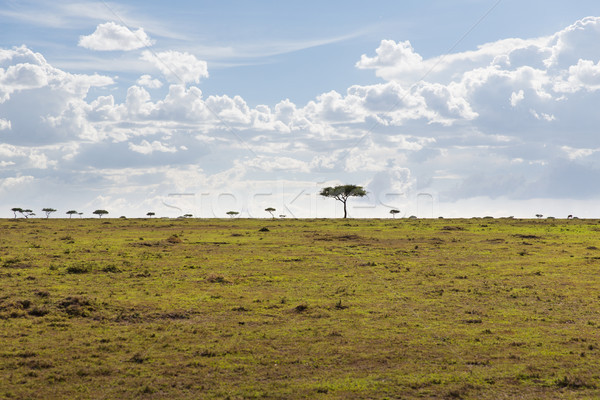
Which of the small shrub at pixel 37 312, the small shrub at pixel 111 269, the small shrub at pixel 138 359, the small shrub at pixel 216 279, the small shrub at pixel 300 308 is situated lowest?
the small shrub at pixel 138 359

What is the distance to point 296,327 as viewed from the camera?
18422 millimetres

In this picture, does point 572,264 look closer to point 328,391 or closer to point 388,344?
point 388,344

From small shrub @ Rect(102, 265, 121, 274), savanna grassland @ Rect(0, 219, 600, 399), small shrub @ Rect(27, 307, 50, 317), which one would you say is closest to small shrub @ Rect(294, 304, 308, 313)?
savanna grassland @ Rect(0, 219, 600, 399)

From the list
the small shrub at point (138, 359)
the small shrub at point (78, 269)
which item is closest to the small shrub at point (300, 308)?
the small shrub at point (138, 359)

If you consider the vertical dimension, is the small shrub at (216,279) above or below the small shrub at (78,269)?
below

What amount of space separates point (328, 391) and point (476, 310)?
10.9 meters

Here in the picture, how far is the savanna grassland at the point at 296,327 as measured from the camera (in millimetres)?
13195

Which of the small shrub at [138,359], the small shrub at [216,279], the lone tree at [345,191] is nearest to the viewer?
the small shrub at [138,359]

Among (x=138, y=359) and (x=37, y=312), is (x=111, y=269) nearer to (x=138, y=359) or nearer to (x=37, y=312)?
(x=37, y=312)

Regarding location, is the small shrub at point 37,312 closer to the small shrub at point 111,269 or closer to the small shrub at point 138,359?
the small shrub at point 138,359

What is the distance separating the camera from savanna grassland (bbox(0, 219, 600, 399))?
520 inches

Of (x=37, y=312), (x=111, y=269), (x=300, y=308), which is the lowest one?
(x=300, y=308)

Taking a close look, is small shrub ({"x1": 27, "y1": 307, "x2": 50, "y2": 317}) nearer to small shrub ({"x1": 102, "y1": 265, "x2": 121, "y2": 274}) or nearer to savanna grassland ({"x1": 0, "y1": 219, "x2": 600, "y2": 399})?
savanna grassland ({"x1": 0, "y1": 219, "x2": 600, "y2": 399})

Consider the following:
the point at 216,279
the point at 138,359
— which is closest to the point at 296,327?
the point at 138,359
